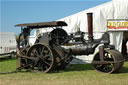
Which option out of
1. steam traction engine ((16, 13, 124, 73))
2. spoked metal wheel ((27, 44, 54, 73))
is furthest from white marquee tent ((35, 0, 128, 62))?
spoked metal wheel ((27, 44, 54, 73))

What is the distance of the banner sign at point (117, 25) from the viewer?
11.5 metres

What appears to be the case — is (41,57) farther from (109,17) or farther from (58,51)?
(109,17)

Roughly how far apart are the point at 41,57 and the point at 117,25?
5502 millimetres

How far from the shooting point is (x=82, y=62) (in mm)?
11742

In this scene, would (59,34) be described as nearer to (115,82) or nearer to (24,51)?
(24,51)

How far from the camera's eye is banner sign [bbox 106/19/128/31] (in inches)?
453

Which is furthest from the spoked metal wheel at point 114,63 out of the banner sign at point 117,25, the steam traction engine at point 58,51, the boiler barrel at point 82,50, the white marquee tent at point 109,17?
the banner sign at point 117,25

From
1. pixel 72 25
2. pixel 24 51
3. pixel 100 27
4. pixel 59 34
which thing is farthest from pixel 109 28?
pixel 24 51

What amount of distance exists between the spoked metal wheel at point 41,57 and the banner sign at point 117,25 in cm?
483

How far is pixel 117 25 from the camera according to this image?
1158 cm

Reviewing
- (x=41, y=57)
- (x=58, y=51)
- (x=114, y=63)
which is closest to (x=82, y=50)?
(x=58, y=51)

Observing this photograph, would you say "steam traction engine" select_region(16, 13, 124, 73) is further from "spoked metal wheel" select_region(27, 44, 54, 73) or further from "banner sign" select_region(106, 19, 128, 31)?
"banner sign" select_region(106, 19, 128, 31)

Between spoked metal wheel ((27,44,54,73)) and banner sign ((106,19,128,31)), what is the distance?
190 inches

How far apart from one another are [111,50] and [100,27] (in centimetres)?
425
